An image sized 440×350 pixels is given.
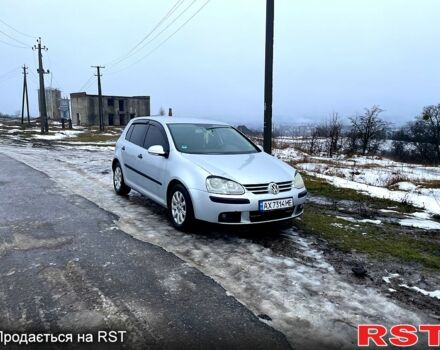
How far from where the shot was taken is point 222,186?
15.8ft

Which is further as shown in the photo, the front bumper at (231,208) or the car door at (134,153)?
the car door at (134,153)

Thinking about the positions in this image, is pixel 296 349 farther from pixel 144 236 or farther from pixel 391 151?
pixel 391 151

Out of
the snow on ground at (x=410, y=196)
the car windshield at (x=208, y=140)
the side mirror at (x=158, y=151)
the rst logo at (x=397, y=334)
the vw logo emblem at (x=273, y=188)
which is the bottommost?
the rst logo at (x=397, y=334)

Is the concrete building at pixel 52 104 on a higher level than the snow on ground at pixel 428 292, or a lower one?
higher

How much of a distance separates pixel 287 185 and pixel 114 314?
2.93m

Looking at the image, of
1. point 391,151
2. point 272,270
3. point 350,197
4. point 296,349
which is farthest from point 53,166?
point 391,151

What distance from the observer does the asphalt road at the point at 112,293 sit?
2861 millimetres

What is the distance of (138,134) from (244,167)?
2.68 meters

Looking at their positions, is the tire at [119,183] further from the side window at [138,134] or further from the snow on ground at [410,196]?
the snow on ground at [410,196]

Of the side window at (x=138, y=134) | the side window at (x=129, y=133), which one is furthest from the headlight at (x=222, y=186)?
the side window at (x=129, y=133)

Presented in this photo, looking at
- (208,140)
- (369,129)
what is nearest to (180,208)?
(208,140)

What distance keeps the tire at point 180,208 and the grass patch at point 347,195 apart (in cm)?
444

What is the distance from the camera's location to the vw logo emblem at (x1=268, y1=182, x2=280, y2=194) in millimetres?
4895

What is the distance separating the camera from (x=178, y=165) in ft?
17.5
